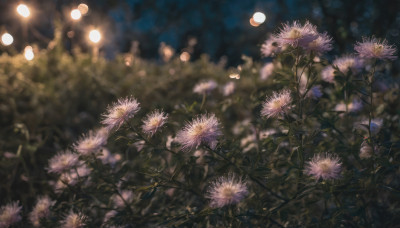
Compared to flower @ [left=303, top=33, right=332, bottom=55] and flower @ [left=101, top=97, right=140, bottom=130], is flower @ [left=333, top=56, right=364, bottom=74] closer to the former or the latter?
flower @ [left=303, top=33, right=332, bottom=55]

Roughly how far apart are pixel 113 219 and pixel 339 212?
79 centimetres

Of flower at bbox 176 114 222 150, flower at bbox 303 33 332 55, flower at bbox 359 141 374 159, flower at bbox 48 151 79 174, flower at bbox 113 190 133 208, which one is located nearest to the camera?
→ flower at bbox 176 114 222 150

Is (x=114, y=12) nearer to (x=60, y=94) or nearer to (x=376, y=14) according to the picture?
(x=60, y=94)

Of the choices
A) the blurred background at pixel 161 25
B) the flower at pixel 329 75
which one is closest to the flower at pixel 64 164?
the flower at pixel 329 75

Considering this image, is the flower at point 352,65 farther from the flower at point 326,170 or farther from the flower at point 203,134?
the flower at point 203,134

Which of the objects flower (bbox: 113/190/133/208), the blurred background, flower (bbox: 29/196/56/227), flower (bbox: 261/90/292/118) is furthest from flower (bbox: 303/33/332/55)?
the blurred background

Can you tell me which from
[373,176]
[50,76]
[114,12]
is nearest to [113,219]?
[373,176]

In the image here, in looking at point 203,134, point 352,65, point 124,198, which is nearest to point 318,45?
point 352,65

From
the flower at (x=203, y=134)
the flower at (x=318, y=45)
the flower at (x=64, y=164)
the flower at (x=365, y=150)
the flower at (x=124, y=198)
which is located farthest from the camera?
the flower at (x=124, y=198)

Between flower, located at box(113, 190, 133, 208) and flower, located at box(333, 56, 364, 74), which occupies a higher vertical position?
flower, located at box(333, 56, 364, 74)

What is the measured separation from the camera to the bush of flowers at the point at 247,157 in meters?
1.13

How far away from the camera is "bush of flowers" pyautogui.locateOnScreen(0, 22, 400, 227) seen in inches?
44.6

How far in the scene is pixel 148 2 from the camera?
8398 mm

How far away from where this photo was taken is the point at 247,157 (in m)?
1.26
